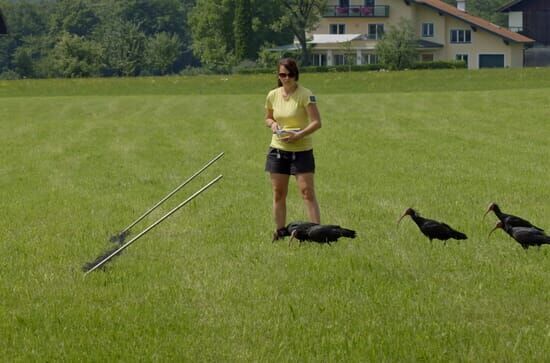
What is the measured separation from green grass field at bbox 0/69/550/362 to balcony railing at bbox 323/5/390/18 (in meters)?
75.7

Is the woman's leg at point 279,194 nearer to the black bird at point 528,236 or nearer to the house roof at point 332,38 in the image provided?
the black bird at point 528,236

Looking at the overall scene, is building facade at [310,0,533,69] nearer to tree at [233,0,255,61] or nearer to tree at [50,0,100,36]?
tree at [233,0,255,61]

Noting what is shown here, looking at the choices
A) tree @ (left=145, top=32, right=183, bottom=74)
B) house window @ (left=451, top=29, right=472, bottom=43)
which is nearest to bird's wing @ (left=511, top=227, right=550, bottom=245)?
house window @ (left=451, top=29, right=472, bottom=43)

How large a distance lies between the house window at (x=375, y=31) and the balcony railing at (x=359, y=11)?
3.73ft

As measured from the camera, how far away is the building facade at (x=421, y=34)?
96.0 meters

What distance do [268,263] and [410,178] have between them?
7343 mm

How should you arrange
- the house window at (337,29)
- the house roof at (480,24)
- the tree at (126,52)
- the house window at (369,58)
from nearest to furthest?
the house roof at (480,24)
the house window at (369,58)
the house window at (337,29)
the tree at (126,52)

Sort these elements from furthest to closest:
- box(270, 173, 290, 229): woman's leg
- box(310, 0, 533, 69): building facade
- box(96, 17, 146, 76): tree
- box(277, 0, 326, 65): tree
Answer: box(96, 17, 146, 76): tree
box(277, 0, 326, 65): tree
box(310, 0, 533, 69): building facade
box(270, 173, 290, 229): woman's leg

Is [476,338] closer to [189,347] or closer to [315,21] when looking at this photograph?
[189,347]

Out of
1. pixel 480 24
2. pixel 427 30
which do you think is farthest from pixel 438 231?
pixel 427 30

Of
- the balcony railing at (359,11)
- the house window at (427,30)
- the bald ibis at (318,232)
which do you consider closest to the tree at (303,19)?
the balcony railing at (359,11)

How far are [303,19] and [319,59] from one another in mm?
4772

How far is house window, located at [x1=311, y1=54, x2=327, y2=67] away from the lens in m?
102

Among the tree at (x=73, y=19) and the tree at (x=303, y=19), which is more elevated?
the tree at (x=73, y=19)
